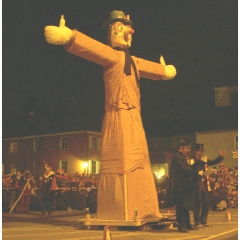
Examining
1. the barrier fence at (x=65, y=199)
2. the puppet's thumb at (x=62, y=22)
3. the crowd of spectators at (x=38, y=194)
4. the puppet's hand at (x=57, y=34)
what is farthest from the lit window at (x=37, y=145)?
the puppet's hand at (x=57, y=34)

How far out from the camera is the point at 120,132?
10117 millimetres

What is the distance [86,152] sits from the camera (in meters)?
44.2

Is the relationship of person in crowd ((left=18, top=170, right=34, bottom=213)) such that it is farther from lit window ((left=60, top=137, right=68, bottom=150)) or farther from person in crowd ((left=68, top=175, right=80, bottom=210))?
lit window ((left=60, top=137, right=68, bottom=150))

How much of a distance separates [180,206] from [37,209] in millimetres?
10498

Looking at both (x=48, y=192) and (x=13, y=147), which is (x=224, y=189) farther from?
(x=13, y=147)

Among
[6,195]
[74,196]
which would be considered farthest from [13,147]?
[74,196]

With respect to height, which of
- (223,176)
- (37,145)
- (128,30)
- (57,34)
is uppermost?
(128,30)

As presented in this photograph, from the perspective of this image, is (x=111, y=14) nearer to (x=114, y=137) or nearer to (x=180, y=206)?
(x=114, y=137)

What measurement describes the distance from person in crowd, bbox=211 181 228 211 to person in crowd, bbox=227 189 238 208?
1.08 feet

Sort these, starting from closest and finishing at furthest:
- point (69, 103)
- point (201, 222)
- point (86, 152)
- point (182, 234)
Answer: point (182, 234) < point (201, 222) < point (86, 152) < point (69, 103)

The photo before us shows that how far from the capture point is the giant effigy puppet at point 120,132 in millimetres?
9891

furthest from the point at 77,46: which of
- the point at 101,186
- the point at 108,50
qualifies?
the point at 101,186

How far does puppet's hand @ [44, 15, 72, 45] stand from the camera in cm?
915

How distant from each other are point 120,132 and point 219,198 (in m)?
9.71
